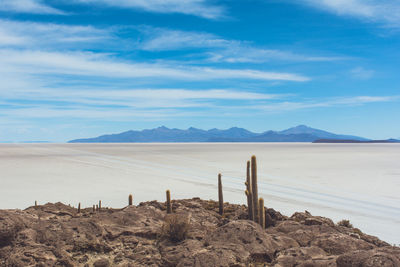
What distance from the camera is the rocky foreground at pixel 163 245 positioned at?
7461mm

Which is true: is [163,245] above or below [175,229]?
below

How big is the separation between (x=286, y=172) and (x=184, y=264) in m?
28.1

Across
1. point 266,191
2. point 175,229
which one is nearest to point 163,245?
point 175,229

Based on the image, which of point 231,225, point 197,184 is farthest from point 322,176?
point 231,225

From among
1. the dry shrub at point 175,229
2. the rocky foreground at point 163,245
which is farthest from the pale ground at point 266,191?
the dry shrub at point 175,229

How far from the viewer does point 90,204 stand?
61.1 ft

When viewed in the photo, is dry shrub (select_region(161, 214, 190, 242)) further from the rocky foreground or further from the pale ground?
the pale ground

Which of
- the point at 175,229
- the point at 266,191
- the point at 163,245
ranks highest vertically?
the point at 175,229

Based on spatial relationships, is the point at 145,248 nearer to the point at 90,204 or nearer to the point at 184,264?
the point at 184,264

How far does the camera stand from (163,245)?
336 inches

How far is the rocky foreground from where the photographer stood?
7.46 m

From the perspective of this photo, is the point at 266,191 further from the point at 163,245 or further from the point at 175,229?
the point at 163,245

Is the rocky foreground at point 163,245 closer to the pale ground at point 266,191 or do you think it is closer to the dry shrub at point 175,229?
the dry shrub at point 175,229

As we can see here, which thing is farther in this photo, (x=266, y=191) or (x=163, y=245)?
(x=266, y=191)
